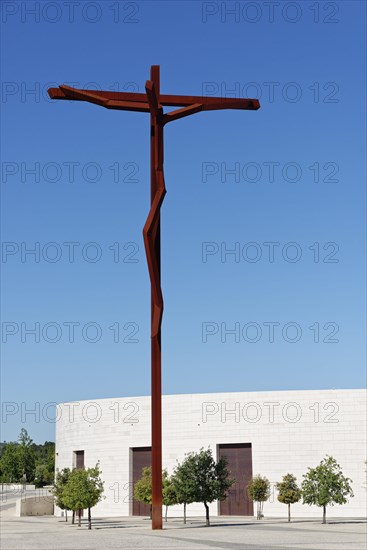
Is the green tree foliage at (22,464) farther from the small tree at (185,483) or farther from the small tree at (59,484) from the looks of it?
the small tree at (185,483)

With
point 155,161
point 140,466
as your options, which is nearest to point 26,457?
point 140,466

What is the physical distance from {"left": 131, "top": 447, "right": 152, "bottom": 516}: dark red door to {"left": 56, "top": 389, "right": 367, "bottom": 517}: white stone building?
0.28ft

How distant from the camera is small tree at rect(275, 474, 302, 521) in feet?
177

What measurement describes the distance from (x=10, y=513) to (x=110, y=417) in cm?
1862

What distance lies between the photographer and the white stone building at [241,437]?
59938 mm

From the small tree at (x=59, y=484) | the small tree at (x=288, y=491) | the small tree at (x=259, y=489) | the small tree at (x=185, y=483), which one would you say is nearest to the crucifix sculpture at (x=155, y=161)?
the small tree at (x=185, y=483)

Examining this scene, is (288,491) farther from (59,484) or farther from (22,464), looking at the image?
(22,464)

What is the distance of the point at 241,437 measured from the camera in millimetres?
62406

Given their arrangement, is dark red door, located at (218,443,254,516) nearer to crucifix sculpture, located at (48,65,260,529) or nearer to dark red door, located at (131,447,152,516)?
dark red door, located at (131,447,152,516)

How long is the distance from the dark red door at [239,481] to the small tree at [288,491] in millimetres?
6185

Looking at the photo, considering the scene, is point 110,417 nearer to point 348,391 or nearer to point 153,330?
point 348,391

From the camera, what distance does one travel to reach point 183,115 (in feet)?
113

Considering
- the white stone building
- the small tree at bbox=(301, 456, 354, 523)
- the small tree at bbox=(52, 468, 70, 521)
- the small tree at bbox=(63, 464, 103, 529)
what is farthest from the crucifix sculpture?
the small tree at bbox=(52, 468, 70, 521)

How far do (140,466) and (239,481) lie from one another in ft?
29.1
